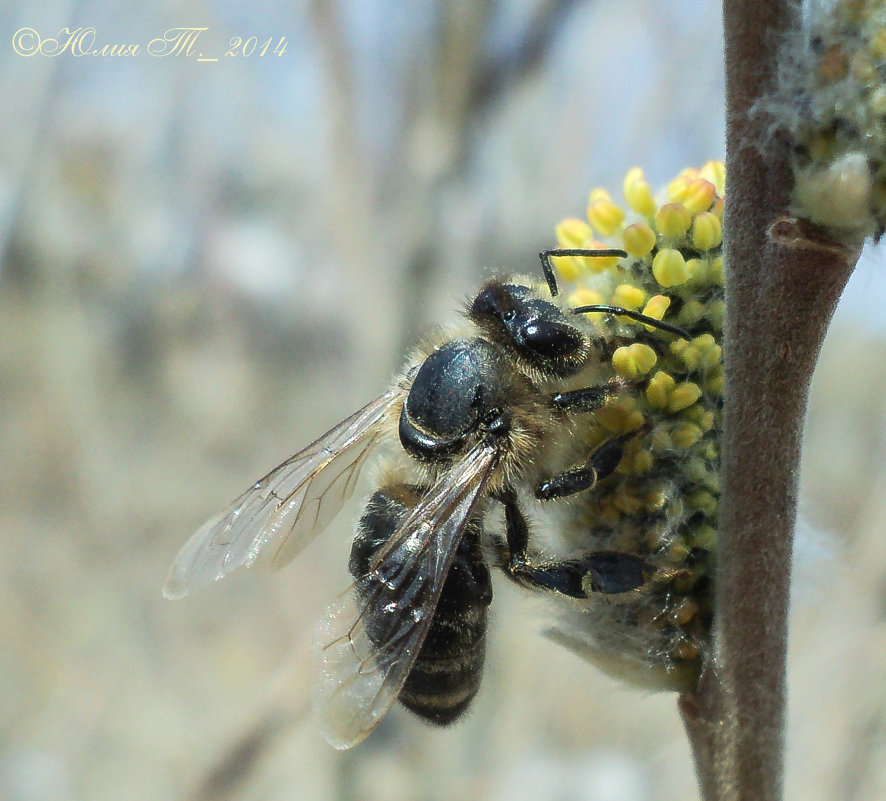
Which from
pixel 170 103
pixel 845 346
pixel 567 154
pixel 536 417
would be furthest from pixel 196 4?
pixel 536 417

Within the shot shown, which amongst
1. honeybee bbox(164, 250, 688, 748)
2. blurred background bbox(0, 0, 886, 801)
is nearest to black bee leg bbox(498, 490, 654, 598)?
honeybee bbox(164, 250, 688, 748)

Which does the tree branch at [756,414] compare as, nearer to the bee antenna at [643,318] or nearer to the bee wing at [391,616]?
the bee antenna at [643,318]

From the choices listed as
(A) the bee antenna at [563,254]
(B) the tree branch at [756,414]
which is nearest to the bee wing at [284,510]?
(A) the bee antenna at [563,254]

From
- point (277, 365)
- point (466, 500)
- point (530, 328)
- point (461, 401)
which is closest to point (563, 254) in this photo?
point (530, 328)

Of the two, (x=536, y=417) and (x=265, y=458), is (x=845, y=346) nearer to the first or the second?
(x=536, y=417)

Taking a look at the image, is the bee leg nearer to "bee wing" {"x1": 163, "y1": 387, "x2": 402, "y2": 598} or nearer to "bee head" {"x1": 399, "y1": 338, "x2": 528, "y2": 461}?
"bee head" {"x1": 399, "y1": 338, "x2": 528, "y2": 461}

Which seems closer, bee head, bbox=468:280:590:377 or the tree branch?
the tree branch

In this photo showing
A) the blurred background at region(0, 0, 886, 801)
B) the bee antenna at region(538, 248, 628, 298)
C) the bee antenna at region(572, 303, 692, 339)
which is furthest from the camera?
the blurred background at region(0, 0, 886, 801)
